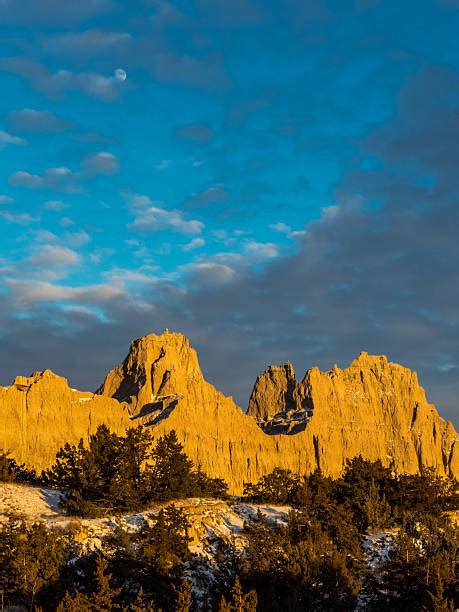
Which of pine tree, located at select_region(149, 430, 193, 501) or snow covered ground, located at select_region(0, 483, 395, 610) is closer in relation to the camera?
snow covered ground, located at select_region(0, 483, 395, 610)

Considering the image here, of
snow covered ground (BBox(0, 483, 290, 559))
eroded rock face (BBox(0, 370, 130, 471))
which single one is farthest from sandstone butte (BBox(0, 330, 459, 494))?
snow covered ground (BBox(0, 483, 290, 559))

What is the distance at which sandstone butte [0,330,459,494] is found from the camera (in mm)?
98000

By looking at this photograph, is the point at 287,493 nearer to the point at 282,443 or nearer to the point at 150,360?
the point at 282,443

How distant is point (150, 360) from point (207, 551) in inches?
4786

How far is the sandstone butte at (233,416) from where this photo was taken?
98000 mm

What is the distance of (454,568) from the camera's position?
33.2 meters

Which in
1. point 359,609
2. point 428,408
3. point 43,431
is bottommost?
point 359,609

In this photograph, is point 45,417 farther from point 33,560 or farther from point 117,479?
point 33,560

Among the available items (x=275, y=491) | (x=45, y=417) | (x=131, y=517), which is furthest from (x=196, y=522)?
(x=45, y=417)

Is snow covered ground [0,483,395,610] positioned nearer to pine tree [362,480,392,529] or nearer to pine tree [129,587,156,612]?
pine tree [362,480,392,529]

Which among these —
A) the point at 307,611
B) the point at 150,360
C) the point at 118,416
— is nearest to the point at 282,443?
the point at 150,360

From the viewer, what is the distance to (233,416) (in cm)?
13750

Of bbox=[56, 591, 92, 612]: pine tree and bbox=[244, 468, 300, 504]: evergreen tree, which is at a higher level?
bbox=[244, 468, 300, 504]: evergreen tree

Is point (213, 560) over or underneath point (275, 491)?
underneath
